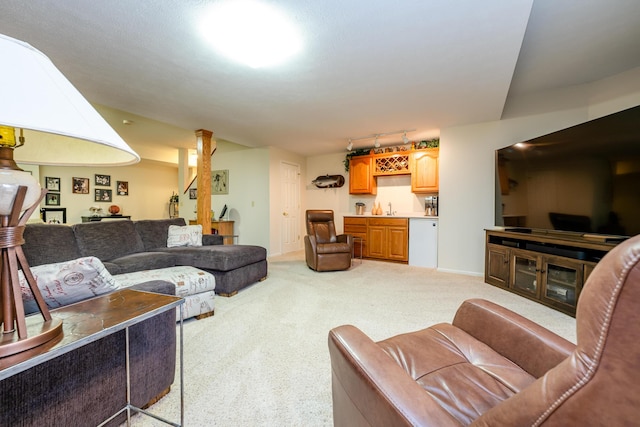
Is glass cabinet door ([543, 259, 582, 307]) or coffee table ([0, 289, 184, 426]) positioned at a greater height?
coffee table ([0, 289, 184, 426])

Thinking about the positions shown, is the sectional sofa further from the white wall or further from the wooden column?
the white wall

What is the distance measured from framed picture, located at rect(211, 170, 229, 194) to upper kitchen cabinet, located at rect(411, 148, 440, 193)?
13.4 feet

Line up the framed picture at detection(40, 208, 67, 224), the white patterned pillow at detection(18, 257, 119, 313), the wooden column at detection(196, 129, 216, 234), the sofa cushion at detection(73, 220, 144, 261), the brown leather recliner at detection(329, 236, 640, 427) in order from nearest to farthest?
the brown leather recliner at detection(329, 236, 640, 427) → the white patterned pillow at detection(18, 257, 119, 313) → the sofa cushion at detection(73, 220, 144, 261) → the wooden column at detection(196, 129, 216, 234) → the framed picture at detection(40, 208, 67, 224)

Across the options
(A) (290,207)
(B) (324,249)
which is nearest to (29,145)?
(B) (324,249)

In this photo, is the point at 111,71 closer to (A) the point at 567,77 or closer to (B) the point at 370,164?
(B) the point at 370,164

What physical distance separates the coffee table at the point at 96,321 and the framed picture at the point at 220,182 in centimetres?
504

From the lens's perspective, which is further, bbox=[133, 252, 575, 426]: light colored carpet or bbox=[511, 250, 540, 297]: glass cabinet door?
bbox=[511, 250, 540, 297]: glass cabinet door

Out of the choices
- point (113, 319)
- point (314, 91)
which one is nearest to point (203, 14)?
point (314, 91)

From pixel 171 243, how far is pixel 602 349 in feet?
12.7

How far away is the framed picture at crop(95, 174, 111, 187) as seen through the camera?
6.99 meters

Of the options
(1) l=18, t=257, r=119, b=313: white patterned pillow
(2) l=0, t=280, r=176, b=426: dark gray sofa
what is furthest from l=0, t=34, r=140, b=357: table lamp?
(1) l=18, t=257, r=119, b=313: white patterned pillow

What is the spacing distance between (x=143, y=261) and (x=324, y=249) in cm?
239

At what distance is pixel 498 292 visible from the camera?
328 centimetres

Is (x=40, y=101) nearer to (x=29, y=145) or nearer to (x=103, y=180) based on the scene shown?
(x=29, y=145)
